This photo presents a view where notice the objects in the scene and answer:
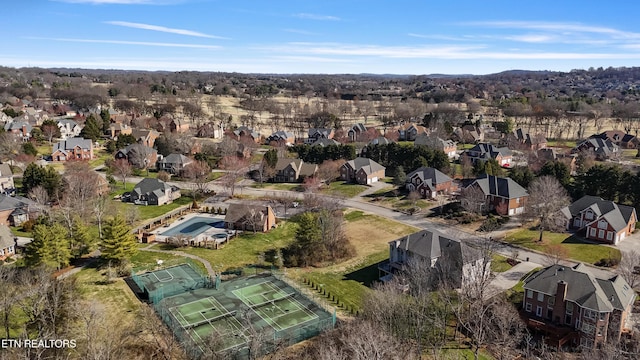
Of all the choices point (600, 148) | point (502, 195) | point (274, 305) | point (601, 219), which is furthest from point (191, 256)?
point (600, 148)

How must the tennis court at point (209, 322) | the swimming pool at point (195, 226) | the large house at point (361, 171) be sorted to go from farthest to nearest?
1. the large house at point (361, 171)
2. the swimming pool at point (195, 226)
3. the tennis court at point (209, 322)

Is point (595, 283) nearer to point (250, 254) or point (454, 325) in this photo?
point (454, 325)

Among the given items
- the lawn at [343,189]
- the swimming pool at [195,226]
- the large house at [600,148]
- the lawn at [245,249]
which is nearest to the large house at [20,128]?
the swimming pool at [195,226]

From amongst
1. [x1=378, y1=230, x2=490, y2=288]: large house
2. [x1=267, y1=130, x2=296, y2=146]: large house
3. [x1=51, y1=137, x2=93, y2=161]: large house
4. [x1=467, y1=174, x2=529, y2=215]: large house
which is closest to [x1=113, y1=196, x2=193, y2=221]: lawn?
[x1=51, y1=137, x2=93, y2=161]: large house

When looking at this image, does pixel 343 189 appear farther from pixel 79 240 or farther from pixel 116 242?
pixel 79 240

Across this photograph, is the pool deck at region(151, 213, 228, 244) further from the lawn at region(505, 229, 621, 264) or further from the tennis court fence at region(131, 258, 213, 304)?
the lawn at region(505, 229, 621, 264)

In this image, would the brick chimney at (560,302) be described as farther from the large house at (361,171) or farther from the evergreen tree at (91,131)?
the evergreen tree at (91,131)

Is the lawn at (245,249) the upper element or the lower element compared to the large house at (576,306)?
lower
